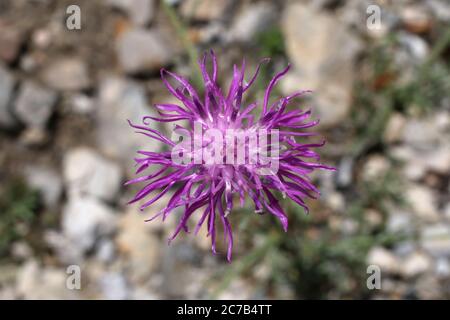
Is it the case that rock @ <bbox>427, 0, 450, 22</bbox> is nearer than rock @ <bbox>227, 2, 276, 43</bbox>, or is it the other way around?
rock @ <bbox>427, 0, 450, 22</bbox>

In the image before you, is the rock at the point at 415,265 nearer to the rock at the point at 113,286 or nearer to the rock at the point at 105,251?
the rock at the point at 113,286

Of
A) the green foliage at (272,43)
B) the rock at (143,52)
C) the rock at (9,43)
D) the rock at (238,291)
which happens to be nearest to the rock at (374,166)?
the green foliage at (272,43)

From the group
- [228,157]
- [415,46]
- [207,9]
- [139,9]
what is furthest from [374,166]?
[139,9]

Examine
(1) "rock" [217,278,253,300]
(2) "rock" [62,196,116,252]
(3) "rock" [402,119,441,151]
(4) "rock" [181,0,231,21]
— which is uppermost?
(4) "rock" [181,0,231,21]

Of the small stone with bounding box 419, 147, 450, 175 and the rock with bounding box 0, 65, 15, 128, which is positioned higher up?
the rock with bounding box 0, 65, 15, 128

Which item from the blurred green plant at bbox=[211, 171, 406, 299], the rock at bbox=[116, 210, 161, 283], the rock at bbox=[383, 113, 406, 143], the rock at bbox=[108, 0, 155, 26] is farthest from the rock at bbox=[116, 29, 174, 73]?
the rock at bbox=[383, 113, 406, 143]

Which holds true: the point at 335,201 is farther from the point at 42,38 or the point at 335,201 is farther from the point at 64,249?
the point at 42,38

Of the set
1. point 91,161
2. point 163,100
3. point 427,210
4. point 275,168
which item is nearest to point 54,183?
point 91,161

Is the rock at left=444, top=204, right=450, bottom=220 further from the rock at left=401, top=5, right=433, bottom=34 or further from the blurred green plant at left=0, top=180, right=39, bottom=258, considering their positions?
the blurred green plant at left=0, top=180, right=39, bottom=258
